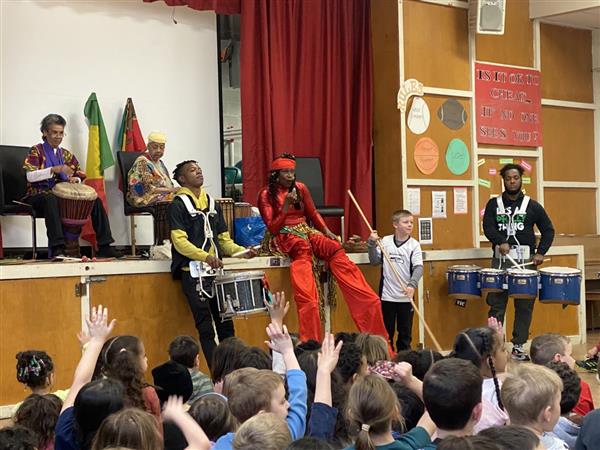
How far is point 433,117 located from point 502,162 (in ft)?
3.51

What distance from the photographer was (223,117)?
28.9 feet

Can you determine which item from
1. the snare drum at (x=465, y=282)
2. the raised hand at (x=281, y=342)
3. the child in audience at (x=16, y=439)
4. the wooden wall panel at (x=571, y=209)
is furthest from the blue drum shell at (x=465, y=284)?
the child in audience at (x=16, y=439)

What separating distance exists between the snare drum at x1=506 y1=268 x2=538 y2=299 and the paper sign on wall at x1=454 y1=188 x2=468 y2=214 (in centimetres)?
166

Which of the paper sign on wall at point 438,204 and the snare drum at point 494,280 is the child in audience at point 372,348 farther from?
the paper sign on wall at point 438,204

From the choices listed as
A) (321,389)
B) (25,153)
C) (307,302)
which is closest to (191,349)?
(321,389)

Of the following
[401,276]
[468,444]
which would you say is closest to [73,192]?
[401,276]

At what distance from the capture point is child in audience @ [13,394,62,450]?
3234mm

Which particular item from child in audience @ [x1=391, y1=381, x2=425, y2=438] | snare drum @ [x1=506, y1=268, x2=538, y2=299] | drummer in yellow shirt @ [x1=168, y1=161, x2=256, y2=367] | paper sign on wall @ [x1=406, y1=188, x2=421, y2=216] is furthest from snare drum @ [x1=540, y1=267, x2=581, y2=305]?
child in audience @ [x1=391, y1=381, x2=425, y2=438]

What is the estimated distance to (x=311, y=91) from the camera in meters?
8.90

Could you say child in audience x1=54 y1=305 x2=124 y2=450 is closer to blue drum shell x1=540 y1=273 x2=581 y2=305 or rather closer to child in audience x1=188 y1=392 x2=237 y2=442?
child in audience x1=188 y1=392 x2=237 y2=442

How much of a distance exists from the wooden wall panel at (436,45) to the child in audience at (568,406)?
Result: 5674mm

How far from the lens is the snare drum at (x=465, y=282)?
7.84 metres

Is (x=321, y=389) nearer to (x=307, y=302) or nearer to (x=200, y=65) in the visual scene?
(x=307, y=302)

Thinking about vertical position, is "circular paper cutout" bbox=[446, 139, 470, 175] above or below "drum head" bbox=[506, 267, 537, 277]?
above
